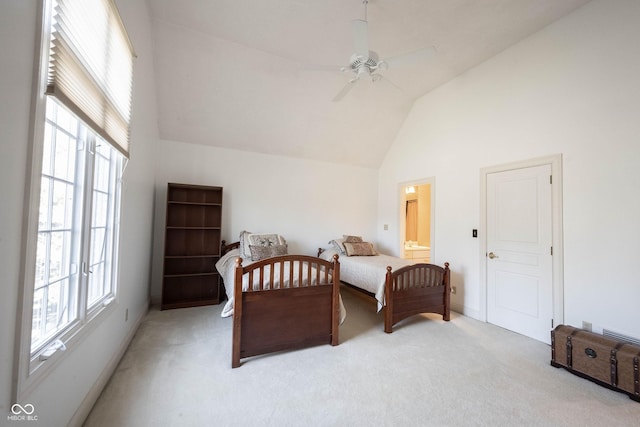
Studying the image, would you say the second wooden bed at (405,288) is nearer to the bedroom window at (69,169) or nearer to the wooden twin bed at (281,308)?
the wooden twin bed at (281,308)

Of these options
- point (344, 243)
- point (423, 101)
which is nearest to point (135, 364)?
point (344, 243)

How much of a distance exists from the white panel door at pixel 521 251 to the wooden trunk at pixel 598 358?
52cm

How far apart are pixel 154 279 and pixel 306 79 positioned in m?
3.67

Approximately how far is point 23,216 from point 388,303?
296cm

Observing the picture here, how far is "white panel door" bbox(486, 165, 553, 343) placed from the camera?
276 cm

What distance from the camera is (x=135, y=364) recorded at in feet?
7.13

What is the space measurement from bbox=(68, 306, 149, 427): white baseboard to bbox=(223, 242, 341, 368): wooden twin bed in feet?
2.94

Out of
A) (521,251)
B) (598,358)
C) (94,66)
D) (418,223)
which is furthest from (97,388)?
(418,223)

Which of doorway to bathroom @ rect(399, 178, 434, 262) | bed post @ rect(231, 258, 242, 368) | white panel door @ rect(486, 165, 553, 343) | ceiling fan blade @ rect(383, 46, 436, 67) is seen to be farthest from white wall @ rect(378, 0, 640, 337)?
bed post @ rect(231, 258, 242, 368)

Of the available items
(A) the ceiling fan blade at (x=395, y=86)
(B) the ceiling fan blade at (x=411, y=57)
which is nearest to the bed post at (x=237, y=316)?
(B) the ceiling fan blade at (x=411, y=57)

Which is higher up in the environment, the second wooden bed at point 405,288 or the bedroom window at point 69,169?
the bedroom window at point 69,169

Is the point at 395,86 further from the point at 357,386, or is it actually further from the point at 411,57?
the point at 357,386

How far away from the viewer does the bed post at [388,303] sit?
9.56ft

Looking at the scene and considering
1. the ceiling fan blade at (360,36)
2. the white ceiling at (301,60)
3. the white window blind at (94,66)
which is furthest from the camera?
the white ceiling at (301,60)
